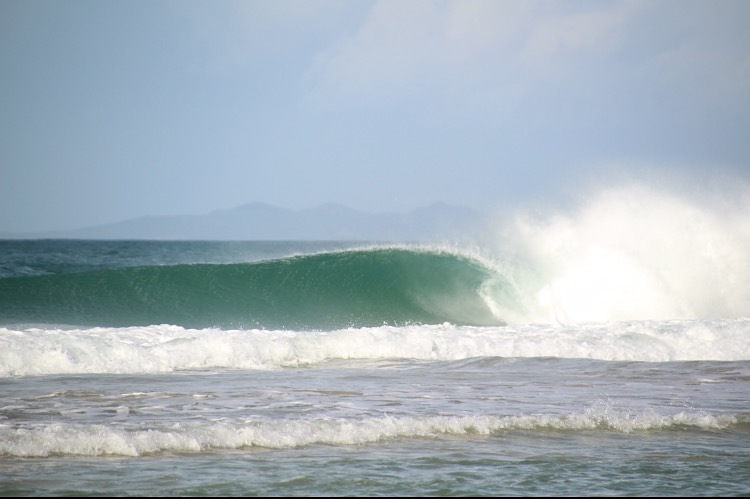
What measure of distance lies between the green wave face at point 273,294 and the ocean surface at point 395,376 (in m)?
0.09

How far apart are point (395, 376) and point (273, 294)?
36.0 feet

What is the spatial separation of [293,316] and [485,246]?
707cm

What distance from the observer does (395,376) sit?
1100 centimetres

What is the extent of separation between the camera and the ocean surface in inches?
233

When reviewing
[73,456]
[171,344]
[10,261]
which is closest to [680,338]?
[171,344]

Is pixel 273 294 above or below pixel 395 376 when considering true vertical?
above

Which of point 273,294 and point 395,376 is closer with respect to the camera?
point 395,376

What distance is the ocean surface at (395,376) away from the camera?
233 inches

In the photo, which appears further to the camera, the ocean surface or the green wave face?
the green wave face

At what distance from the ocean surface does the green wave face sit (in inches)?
3.5

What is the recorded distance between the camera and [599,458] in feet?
21.3

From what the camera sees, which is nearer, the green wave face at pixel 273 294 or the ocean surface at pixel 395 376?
the ocean surface at pixel 395 376

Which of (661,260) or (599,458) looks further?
(661,260)

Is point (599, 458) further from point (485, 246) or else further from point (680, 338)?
point (485, 246)
